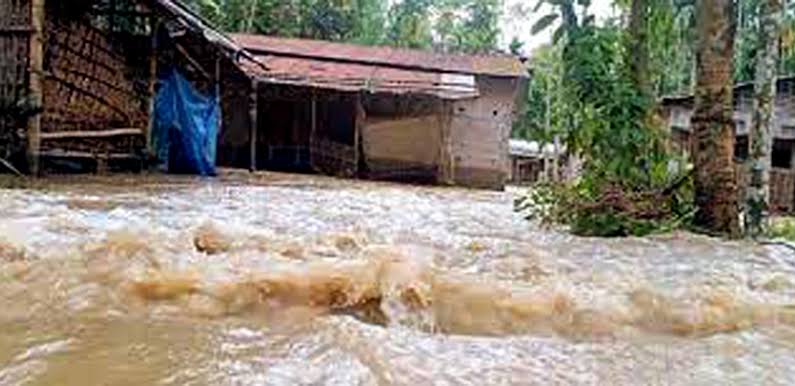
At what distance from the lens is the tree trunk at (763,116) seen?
30.6ft

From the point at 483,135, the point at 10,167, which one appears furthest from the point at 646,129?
the point at 483,135

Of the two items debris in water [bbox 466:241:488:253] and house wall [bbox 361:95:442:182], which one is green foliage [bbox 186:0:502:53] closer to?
house wall [bbox 361:95:442:182]

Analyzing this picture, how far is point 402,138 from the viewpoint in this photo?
21125mm

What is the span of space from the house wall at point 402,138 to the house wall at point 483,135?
0.48m

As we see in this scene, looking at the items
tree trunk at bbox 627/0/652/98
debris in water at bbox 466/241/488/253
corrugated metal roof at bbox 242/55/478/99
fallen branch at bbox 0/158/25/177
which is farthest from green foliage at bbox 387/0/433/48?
debris in water at bbox 466/241/488/253

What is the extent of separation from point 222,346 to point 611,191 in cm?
623

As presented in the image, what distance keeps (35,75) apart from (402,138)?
1029cm

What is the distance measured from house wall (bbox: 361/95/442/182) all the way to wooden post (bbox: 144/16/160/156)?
20.9 feet

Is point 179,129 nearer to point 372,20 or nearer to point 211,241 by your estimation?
point 211,241

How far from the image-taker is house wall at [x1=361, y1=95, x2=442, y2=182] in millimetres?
21047

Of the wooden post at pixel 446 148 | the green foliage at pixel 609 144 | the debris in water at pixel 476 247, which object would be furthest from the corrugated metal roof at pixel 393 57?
the debris in water at pixel 476 247

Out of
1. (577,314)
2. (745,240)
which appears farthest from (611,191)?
(577,314)

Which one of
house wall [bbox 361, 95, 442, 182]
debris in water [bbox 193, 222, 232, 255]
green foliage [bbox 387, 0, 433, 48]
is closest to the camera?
debris in water [bbox 193, 222, 232, 255]

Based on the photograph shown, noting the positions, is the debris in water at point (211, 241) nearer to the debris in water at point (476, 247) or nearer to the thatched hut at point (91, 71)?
the debris in water at point (476, 247)
